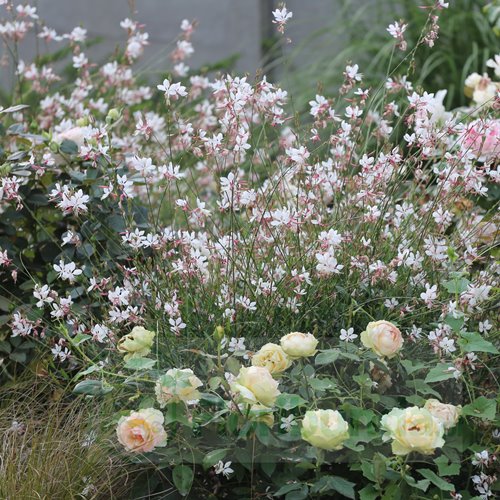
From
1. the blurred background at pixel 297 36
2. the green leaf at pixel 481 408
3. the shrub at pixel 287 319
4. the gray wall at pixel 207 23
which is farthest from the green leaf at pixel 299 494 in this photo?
the gray wall at pixel 207 23

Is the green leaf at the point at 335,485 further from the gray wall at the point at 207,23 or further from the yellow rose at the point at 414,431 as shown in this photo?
the gray wall at the point at 207,23

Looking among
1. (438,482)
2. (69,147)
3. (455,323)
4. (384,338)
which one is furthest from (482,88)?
(438,482)

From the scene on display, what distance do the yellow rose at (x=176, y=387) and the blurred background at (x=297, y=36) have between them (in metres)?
3.09

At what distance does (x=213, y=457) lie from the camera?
1.74 meters

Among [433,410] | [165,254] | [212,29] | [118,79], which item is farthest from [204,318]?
[212,29]

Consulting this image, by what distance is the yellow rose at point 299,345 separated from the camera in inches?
69.7

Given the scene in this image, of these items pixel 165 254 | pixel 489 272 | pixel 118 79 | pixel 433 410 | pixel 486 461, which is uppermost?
pixel 118 79

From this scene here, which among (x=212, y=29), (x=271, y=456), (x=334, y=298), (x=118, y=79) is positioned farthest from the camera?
(x=212, y=29)

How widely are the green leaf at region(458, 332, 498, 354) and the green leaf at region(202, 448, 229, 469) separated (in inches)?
19.3

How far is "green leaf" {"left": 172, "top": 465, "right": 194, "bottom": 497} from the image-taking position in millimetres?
1739

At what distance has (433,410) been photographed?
1820 millimetres

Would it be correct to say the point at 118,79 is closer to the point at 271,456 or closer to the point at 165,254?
the point at 165,254

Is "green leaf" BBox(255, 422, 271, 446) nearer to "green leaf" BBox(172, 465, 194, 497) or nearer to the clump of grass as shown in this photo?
"green leaf" BBox(172, 465, 194, 497)

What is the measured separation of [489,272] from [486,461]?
48 cm
